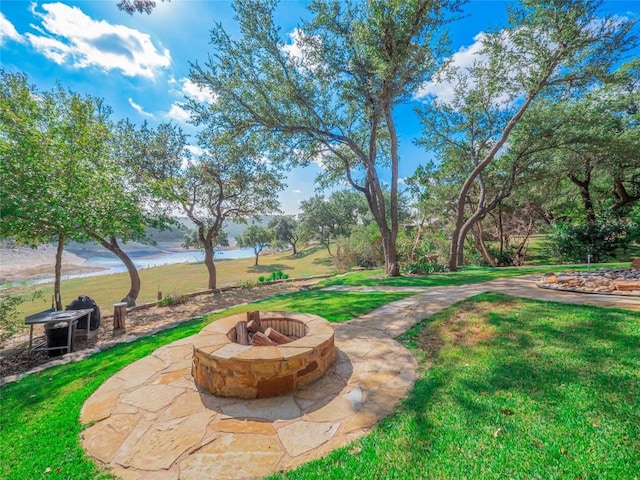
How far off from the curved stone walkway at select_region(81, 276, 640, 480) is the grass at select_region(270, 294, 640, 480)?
0.71 feet

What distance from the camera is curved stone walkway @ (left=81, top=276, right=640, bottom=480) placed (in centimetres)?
192

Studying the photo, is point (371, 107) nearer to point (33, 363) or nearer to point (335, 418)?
point (335, 418)

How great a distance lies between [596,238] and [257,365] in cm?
1664

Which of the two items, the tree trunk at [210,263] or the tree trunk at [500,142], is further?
the tree trunk at [210,263]

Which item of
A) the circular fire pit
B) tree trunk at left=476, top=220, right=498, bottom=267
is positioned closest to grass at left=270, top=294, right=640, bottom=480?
the circular fire pit

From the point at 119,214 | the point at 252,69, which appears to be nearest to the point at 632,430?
the point at 119,214

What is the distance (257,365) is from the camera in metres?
2.64

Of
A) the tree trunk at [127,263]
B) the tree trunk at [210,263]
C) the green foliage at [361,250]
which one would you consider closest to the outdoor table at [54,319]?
the tree trunk at [127,263]

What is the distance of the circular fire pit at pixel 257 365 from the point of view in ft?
8.72

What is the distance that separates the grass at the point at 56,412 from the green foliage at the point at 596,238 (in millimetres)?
13499

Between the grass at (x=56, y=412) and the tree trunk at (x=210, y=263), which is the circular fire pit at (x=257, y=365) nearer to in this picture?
the grass at (x=56, y=412)

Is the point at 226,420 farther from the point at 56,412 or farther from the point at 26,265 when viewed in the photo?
the point at 26,265

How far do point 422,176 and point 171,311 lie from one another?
14189mm

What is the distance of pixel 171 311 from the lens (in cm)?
805
